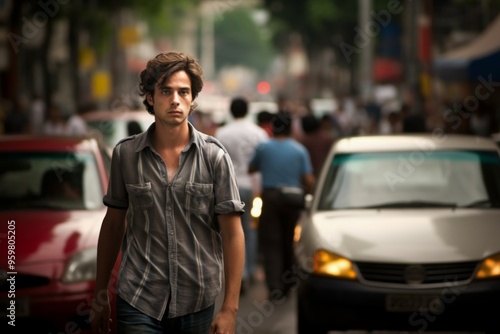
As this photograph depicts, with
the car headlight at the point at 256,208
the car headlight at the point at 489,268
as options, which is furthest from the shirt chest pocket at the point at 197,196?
the car headlight at the point at 256,208

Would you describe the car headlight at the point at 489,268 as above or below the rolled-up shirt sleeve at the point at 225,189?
below

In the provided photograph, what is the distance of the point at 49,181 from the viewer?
9.30m

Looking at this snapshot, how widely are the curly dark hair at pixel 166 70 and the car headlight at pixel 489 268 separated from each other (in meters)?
3.71

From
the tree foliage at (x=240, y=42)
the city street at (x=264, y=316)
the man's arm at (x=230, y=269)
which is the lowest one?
the city street at (x=264, y=316)

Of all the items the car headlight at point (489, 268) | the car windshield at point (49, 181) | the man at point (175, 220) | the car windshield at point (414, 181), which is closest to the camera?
the man at point (175, 220)

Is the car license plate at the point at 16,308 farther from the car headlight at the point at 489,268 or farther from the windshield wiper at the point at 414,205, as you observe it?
the car headlight at the point at 489,268

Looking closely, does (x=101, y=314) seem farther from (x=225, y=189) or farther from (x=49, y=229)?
(x=49, y=229)

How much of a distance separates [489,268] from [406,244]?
562 millimetres

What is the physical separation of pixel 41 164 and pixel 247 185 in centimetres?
345

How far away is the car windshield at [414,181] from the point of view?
365 inches

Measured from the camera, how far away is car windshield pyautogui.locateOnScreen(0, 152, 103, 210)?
30.1ft

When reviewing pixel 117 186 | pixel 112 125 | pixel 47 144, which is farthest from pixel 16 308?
pixel 112 125

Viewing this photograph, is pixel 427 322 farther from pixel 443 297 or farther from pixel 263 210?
pixel 263 210

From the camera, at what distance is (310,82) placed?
8119 cm
